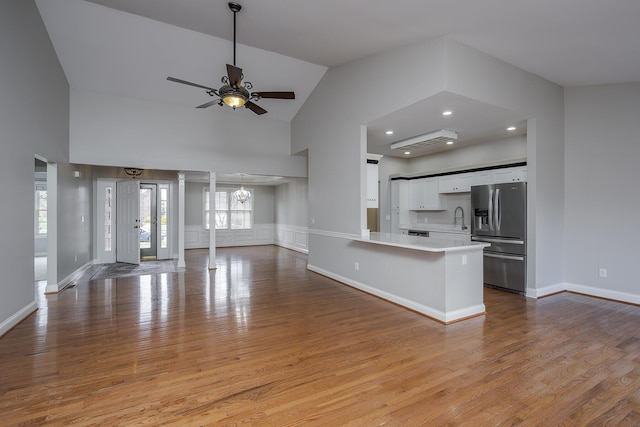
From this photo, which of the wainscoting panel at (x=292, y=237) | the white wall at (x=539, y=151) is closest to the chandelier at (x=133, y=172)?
the wainscoting panel at (x=292, y=237)

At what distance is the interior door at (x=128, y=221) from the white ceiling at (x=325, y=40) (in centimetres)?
263

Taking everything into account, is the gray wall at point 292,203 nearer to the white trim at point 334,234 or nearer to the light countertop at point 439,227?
the white trim at point 334,234

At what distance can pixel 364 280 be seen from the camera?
5000 mm

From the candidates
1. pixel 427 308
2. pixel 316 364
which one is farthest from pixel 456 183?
pixel 316 364

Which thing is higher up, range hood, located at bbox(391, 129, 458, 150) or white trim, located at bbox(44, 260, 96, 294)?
range hood, located at bbox(391, 129, 458, 150)

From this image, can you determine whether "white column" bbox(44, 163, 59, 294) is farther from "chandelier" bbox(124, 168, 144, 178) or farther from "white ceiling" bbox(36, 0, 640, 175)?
"chandelier" bbox(124, 168, 144, 178)

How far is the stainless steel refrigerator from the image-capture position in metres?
4.65

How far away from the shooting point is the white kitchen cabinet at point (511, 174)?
200 inches

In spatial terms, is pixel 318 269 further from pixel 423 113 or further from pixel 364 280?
pixel 423 113

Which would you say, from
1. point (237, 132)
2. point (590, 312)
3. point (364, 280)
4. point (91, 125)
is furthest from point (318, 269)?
point (91, 125)

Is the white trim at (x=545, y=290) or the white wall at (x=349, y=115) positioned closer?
the white wall at (x=349, y=115)

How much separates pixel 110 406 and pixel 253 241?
924 cm

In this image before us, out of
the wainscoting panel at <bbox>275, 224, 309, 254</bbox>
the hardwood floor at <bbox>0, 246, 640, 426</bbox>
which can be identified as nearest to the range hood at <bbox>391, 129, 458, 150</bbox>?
the hardwood floor at <bbox>0, 246, 640, 426</bbox>

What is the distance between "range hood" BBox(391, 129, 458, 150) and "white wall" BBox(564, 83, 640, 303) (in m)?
1.81
